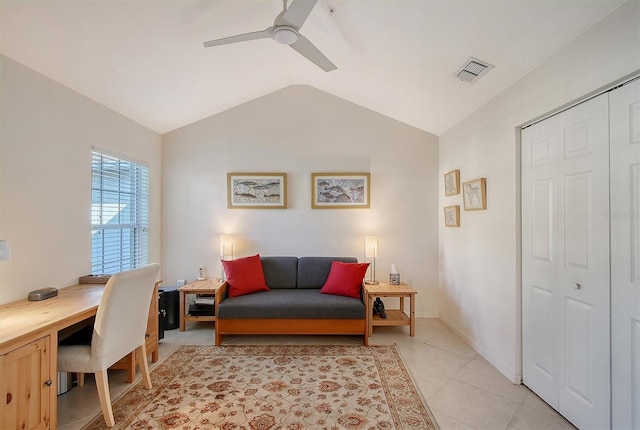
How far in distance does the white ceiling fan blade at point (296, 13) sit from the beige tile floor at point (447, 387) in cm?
276

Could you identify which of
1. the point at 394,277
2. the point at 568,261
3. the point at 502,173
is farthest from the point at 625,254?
the point at 394,277

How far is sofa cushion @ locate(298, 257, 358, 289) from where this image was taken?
3.62m

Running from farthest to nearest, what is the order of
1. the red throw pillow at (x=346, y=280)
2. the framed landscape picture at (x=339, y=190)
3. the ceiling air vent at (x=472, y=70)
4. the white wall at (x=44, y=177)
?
the framed landscape picture at (x=339, y=190)
the red throw pillow at (x=346, y=280)
the ceiling air vent at (x=472, y=70)
the white wall at (x=44, y=177)

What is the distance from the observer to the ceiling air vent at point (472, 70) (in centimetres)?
229

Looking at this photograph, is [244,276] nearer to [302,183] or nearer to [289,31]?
[302,183]

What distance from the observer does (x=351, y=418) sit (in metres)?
1.88

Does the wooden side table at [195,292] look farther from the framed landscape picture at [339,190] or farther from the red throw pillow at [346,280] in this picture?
the framed landscape picture at [339,190]

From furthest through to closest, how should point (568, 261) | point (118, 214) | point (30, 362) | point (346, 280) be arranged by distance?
point (346, 280) → point (118, 214) → point (568, 261) → point (30, 362)

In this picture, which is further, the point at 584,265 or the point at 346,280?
the point at 346,280

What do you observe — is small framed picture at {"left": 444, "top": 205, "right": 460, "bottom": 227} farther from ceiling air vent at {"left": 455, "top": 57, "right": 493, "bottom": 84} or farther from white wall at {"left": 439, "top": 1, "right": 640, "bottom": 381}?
ceiling air vent at {"left": 455, "top": 57, "right": 493, "bottom": 84}

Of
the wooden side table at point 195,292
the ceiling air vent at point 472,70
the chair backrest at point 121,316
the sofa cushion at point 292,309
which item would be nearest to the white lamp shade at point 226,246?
the wooden side table at point 195,292

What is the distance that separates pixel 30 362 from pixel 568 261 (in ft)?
10.8

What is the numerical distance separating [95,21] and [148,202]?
2.16m

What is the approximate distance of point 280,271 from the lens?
364 centimetres
